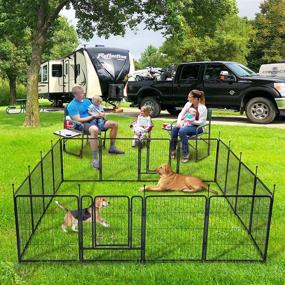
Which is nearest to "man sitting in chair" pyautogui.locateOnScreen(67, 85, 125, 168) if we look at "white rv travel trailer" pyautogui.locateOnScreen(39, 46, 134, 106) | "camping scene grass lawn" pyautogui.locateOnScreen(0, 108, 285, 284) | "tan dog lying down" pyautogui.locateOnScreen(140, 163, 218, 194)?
"camping scene grass lawn" pyautogui.locateOnScreen(0, 108, 285, 284)

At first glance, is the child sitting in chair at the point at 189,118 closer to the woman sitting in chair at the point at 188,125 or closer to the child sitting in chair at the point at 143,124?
the woman sitting in chair at the point at 188,125

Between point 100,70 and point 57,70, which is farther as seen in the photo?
point 57,70

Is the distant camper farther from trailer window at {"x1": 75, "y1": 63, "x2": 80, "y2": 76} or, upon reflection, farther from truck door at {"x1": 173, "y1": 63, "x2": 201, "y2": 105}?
trailer window at {"x1": 75, "y1": 63, "x2": 80, "y2": 76}

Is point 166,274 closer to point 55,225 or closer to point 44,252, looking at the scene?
point 44,252

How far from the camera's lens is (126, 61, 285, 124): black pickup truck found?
11.5 metres

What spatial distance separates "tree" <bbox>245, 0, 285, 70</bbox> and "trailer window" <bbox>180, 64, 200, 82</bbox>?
24605 mm

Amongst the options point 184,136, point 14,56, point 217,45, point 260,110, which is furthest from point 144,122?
point 217,45

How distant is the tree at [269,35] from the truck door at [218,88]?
2471 cm

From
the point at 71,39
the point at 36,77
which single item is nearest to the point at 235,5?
the point at 36,77

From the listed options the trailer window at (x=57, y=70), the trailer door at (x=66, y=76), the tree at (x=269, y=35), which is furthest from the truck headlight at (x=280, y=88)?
the tree at (x=269, y=35)

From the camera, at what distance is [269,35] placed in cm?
3728

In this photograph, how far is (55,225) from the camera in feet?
14.8

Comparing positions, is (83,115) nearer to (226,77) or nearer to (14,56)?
(226,77)

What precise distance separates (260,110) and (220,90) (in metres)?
1.37
